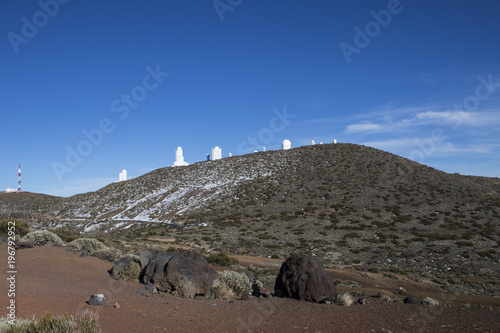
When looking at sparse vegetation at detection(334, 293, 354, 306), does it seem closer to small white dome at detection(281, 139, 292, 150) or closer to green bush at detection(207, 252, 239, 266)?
green bush at detection(207, 252, 239, 266)

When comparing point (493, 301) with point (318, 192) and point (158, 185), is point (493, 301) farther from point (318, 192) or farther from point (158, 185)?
point (158, 185)

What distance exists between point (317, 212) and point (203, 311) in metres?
30.6

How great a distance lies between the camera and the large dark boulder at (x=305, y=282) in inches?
399

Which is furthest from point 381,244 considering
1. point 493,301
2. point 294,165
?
point 294,165

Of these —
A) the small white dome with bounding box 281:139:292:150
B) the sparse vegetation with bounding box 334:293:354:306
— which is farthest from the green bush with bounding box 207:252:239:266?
the small white dome with bounding box 281:139:292:150

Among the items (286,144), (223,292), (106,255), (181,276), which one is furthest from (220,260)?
(286,144)

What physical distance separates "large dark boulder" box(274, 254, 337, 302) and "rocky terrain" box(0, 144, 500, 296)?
29.6 feet

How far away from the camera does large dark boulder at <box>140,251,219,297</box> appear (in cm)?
1003

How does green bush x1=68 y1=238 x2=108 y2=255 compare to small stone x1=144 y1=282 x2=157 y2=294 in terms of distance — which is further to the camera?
green bush x1=68 y1=238 x2=108 y2=255

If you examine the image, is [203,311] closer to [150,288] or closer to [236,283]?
[150,288]

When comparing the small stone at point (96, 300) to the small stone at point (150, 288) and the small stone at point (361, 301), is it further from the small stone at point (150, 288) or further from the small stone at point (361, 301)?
the small stone at point (361, 301)

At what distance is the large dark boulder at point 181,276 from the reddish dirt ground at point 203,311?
0.44 m

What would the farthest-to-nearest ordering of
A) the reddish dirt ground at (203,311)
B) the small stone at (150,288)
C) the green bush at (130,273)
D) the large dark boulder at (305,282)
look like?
the green bush at (130,273), the large dark boulder at (305,282), the small stone at (150,288), the reddish dirt ground at (203,311)

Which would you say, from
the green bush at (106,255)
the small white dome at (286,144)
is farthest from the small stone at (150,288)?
the small white dome at (286,144)
